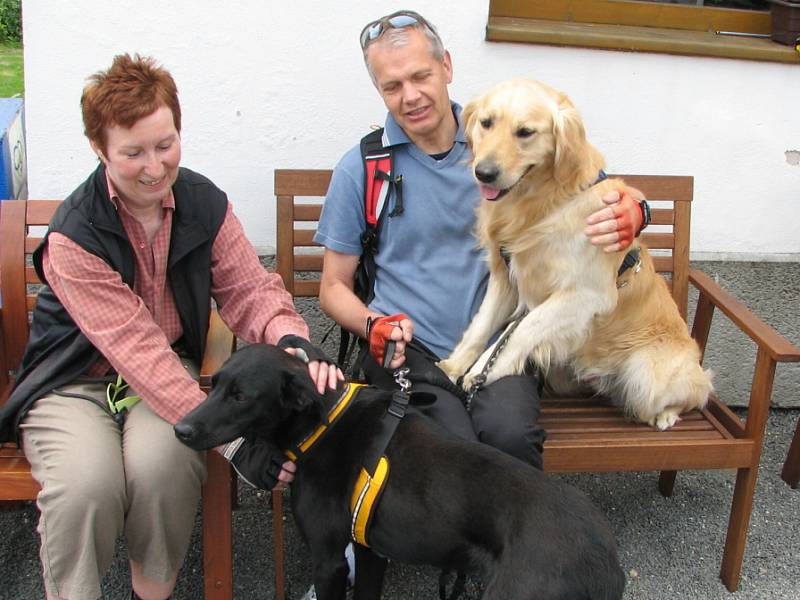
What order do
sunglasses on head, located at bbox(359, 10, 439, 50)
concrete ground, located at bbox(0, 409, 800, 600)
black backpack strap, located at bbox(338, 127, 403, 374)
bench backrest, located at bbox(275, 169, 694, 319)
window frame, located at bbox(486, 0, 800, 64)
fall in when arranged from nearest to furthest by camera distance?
sunglasses on head, located at bbox(359, 10, 439, 50), black backpack strap, located at bbox(338, 127, 403, 374), concrete ground, located at bbox(0, 409, 800, 600), bench backrest, located at bbox(275, 169, 694, 319), window frame, located at bbox(486, 0, 800, 64)

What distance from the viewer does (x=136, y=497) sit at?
2.27 metres

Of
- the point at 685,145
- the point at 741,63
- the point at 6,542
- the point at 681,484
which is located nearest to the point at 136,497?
the point at 6,542

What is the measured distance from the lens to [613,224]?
257 cm

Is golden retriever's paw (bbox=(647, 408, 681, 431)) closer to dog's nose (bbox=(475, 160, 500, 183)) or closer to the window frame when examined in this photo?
dog's nose (bbox=(475, 160, 500, 183))

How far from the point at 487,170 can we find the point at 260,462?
1.05 meters

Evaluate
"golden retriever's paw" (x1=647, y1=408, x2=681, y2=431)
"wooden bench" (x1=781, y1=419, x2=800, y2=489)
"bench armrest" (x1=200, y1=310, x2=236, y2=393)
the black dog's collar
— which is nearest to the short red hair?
"bench armrest" (x1=200, y1=310, x2=236, y2=393)

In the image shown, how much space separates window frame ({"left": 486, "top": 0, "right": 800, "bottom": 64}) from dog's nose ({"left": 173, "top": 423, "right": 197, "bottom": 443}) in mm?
2065

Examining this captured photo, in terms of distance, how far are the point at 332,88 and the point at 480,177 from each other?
112 cm

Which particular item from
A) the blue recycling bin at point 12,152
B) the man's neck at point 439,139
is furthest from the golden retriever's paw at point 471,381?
the blue recycling bin at point 12,152

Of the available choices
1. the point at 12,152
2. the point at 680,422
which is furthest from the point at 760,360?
the point at 12,152

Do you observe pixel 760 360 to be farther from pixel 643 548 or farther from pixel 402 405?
pixel 402 405

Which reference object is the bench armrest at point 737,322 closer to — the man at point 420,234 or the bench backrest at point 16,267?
the man at point 420,234

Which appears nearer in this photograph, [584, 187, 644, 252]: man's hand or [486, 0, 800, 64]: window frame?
[584, 187, 644, 252]: man's hand

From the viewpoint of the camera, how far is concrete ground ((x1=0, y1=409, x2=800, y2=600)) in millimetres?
2873
